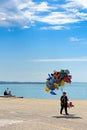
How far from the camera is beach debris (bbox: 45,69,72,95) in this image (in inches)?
1142

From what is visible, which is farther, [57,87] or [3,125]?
[57,87]

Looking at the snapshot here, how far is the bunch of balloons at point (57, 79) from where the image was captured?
29.0m

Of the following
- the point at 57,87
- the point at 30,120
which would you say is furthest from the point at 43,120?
the point at 57,87

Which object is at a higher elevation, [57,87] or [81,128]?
[57,87]

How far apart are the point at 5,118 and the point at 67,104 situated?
553cm

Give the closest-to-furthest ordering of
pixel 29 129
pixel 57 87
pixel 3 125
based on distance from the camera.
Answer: pixel 29 129
pixel 3 125
pixel 57 87

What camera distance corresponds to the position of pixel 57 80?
29.2m

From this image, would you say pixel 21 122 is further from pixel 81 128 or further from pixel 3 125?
pixel 81 128

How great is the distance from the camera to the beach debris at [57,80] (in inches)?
1142

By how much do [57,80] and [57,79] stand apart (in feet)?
0.24

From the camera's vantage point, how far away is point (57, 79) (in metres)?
29.3

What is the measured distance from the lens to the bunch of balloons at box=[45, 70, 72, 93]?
95.2ft

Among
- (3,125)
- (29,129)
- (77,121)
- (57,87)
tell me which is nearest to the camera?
(29,129)

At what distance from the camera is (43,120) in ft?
80.2
